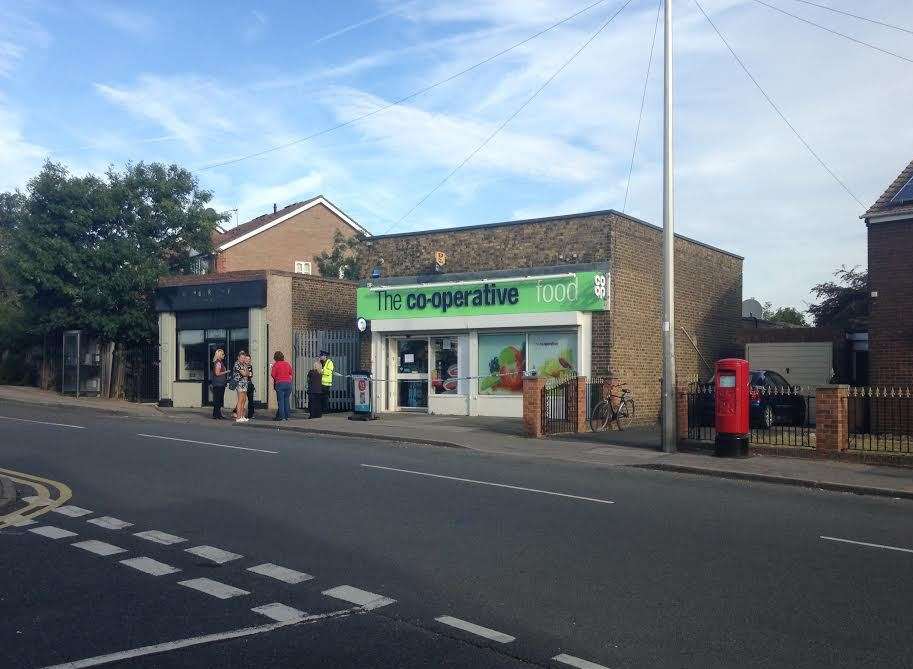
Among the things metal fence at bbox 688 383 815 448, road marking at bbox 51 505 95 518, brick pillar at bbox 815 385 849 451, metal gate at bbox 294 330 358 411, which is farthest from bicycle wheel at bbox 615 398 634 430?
road marking at bbox 51 505 95 518

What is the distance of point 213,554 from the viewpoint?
7613mm

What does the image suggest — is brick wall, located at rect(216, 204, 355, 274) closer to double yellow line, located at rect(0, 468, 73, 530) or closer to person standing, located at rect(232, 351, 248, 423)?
person standing, located at rect(232, 351, 248, 423)

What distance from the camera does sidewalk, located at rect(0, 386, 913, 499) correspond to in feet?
43.7

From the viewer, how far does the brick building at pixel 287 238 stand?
38719mm

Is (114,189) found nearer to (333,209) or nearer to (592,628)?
(333,209)

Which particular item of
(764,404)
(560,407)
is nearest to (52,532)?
(560,407)

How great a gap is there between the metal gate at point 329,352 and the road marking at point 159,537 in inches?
665

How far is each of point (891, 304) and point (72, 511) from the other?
17.4 m

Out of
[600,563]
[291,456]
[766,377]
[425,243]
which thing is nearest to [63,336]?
[425,243]

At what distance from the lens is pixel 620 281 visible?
2169 cm

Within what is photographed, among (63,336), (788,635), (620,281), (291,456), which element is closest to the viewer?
(788,635)

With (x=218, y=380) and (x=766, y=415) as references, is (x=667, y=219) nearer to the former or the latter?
(x=766, y=415)

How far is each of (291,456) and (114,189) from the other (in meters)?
18.7

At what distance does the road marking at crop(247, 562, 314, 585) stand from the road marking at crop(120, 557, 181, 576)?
2.14 feet
